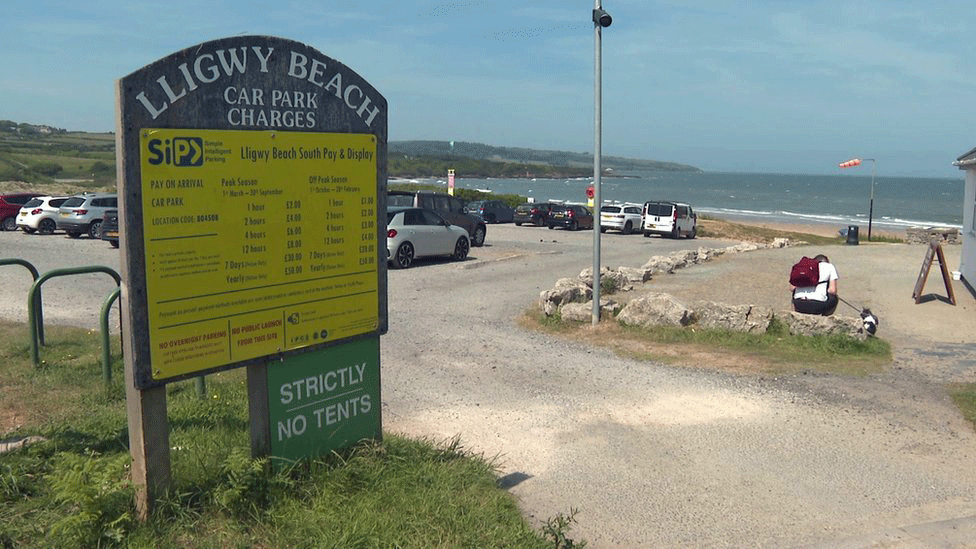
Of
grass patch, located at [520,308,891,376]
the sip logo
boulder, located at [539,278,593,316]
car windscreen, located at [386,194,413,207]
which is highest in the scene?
the sip logo

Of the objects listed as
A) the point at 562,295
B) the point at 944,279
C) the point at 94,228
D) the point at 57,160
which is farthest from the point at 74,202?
the point at 57,160

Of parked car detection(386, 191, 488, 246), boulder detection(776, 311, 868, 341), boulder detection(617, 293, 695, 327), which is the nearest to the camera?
boulder detection(776, 311, 868, 341)

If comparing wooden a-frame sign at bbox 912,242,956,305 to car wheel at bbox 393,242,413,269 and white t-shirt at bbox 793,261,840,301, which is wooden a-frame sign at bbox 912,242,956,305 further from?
car wheel at bbox 393,242,413,269

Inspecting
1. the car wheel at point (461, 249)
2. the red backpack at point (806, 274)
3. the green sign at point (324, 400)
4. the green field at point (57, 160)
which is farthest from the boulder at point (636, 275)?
the green field at point (57, 160)

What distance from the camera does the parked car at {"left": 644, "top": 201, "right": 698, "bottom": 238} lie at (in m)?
37.3

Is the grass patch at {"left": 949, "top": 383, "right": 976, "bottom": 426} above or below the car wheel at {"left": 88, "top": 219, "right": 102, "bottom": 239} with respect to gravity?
below

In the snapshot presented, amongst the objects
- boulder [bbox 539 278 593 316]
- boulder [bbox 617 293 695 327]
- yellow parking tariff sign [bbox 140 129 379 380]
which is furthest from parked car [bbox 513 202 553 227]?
yellow parking tariff sign [bbox 140 129 379 380]

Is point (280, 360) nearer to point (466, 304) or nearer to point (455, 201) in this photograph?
point (466, 304)

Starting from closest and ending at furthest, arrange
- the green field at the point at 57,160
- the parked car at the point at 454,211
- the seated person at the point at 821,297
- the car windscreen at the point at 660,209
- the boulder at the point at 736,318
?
1. the boulder at the point at 736,318
2. the seated person at the point at 821,297
3. the parked car at the point at 454,211
4. the car windscreen at the point at 660,209
5. the green field at the point at 57,160

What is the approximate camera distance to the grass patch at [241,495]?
14.2ft

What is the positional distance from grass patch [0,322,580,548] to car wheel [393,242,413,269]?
544 inches

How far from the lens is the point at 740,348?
35.3 ft

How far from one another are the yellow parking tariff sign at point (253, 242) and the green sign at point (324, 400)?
14 cm

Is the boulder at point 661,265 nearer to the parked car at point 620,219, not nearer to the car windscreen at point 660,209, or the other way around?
the car windscreen at point 660,209
